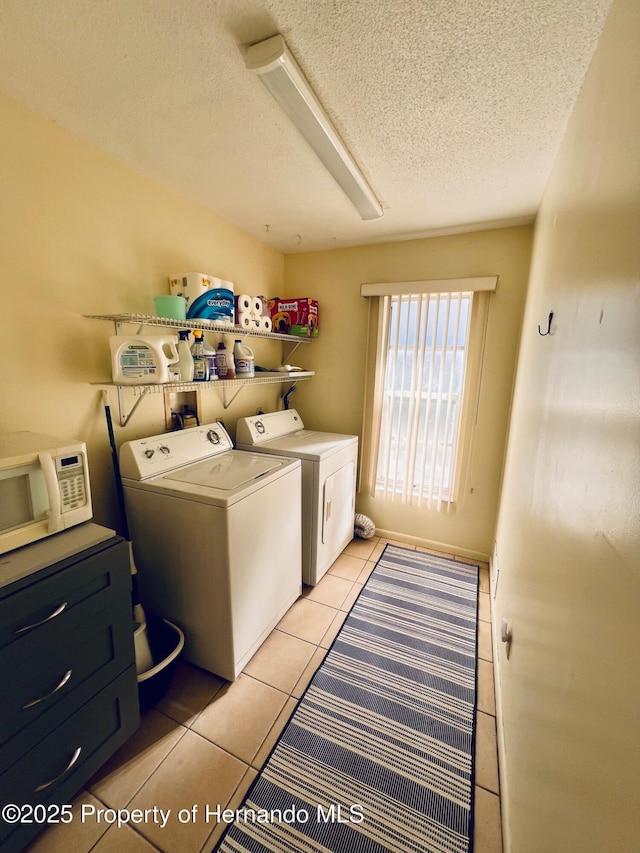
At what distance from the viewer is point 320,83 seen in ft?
3.76

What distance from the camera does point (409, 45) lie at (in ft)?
3.27

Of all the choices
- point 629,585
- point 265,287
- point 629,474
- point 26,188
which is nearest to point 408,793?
point 629,585

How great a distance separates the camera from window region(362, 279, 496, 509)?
8.00 ft

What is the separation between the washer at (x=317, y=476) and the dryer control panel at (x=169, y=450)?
0.28 metres

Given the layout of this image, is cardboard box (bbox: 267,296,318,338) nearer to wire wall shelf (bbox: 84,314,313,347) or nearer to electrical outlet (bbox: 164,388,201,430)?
wire wall shelf (bbox: 84,314,313,347)

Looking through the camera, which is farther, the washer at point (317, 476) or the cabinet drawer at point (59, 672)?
the washer at point (317, 476)

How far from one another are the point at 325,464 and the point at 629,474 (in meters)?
1.76

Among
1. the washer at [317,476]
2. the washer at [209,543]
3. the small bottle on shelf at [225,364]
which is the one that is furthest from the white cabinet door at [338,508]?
the small bottle on shelf at [225,364]

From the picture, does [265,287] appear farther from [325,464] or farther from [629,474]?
[629,474]

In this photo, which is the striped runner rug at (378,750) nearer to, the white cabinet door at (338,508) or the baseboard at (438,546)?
the white cabinet door at (338,508)

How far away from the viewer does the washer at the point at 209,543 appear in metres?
1.50

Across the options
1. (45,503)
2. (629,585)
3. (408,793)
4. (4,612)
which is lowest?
(408,793)

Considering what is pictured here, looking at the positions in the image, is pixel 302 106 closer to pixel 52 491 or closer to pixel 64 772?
pixel 52 491

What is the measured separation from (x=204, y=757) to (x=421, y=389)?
2.38m
